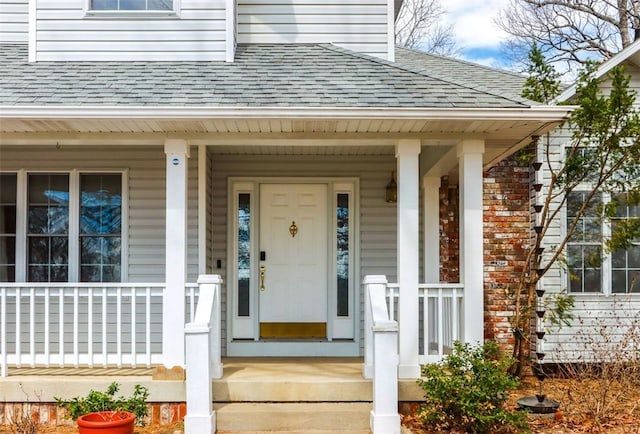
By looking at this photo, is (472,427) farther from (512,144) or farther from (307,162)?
(307,162)

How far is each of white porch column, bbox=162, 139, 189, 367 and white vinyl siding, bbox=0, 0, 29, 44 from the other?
11.8 ft

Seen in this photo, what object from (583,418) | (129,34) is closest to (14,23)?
(129,34)

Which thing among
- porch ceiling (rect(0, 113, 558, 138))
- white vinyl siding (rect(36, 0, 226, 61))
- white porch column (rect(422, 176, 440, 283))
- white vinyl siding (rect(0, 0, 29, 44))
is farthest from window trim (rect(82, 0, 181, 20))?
white porch column (rect(422, 176, 440, 283))

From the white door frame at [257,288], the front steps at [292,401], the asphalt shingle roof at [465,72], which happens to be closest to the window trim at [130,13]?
the white door frame at [257,288]

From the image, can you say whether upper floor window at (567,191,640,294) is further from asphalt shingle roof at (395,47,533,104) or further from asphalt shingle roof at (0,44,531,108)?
asphalt shingle roof at (0,44,531,108)

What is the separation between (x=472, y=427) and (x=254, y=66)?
169 inches

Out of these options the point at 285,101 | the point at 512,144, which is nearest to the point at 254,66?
the point at 285,101

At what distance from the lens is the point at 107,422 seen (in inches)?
212

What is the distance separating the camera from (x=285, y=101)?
6270mm

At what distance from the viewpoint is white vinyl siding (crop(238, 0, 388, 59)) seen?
329 inches

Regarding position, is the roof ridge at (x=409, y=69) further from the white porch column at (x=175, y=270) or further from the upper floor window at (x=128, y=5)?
the white porch column at (x=175, y=270)

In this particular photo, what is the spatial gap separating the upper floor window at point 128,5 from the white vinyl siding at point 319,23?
100 cm

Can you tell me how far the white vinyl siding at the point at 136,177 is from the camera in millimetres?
7977

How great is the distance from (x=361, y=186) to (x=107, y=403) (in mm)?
4094
